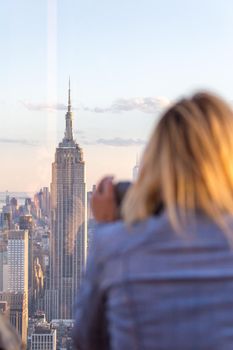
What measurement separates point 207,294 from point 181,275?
37mm

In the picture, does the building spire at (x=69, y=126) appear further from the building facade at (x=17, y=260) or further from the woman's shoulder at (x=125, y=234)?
the woman's shoulder at (x=125, y=234)

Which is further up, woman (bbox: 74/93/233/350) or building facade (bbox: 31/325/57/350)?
woman (bbox: 74/93/233/350)

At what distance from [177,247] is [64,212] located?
8.25 feet

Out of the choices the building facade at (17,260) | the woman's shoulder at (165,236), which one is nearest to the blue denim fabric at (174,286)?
the woman's shoulder at (165,236)

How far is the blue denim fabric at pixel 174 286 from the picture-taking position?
0.76m

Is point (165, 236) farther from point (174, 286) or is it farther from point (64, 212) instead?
point (64, 212)

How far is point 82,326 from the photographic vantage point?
847 millimetres

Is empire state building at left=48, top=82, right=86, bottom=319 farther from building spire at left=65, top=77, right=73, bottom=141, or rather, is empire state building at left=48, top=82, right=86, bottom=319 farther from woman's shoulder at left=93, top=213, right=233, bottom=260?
woman's shoulder at left=93, top=213, right=233, bottom=260

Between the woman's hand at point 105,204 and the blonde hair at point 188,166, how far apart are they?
0.04m

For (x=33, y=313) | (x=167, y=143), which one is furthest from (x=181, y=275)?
(x=33, y=313)

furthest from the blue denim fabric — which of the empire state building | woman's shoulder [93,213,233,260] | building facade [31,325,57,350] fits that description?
the empire state building

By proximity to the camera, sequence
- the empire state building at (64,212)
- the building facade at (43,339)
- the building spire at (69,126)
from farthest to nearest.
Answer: the building spire at (69,126) < the empire state building at (64,212) < the building facade at (43,339)

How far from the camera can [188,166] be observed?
30.7 inches

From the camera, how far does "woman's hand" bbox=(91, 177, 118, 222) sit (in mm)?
840
